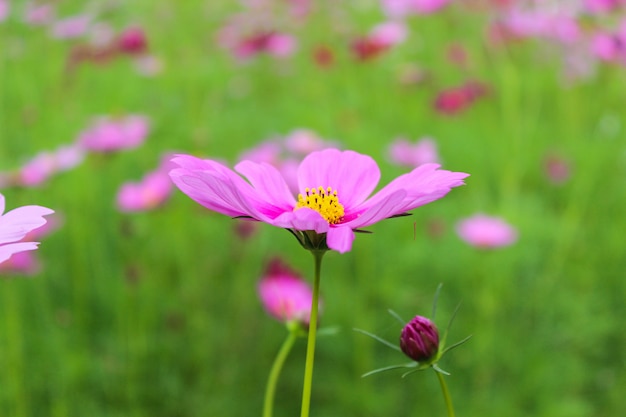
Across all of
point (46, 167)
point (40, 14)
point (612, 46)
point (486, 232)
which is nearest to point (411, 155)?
point (486, 232)

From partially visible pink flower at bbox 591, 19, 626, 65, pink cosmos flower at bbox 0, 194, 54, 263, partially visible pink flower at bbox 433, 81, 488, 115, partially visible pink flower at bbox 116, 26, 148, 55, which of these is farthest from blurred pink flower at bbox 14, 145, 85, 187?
partially visible pink flower at bbox 591, 19, 626, 65

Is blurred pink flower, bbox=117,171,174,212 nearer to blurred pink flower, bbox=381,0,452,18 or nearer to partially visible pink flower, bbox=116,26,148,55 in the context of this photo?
partially visible pink flower, bbox=116,26,148,55

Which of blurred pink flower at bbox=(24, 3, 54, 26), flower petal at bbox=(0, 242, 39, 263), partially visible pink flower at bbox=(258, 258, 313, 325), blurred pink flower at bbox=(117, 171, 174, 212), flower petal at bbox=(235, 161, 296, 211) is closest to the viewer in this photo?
flower petal at bbox=(0, 242, 39, 263)

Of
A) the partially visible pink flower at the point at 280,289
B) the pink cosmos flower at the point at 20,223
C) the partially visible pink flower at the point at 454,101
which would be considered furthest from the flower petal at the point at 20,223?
the partially visible pink flower at the point at 454,101

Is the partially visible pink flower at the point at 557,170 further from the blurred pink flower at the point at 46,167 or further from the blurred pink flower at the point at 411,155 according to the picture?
the blurred pink flower at the point at 46,167

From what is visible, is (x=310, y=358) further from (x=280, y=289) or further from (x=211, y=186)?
(x=280, y=289)

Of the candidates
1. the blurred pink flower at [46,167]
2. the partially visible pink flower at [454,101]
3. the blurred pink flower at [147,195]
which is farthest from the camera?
the partially visible pink flower at [454,101]

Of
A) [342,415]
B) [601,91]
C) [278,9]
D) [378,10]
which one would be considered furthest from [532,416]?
[378,10]
